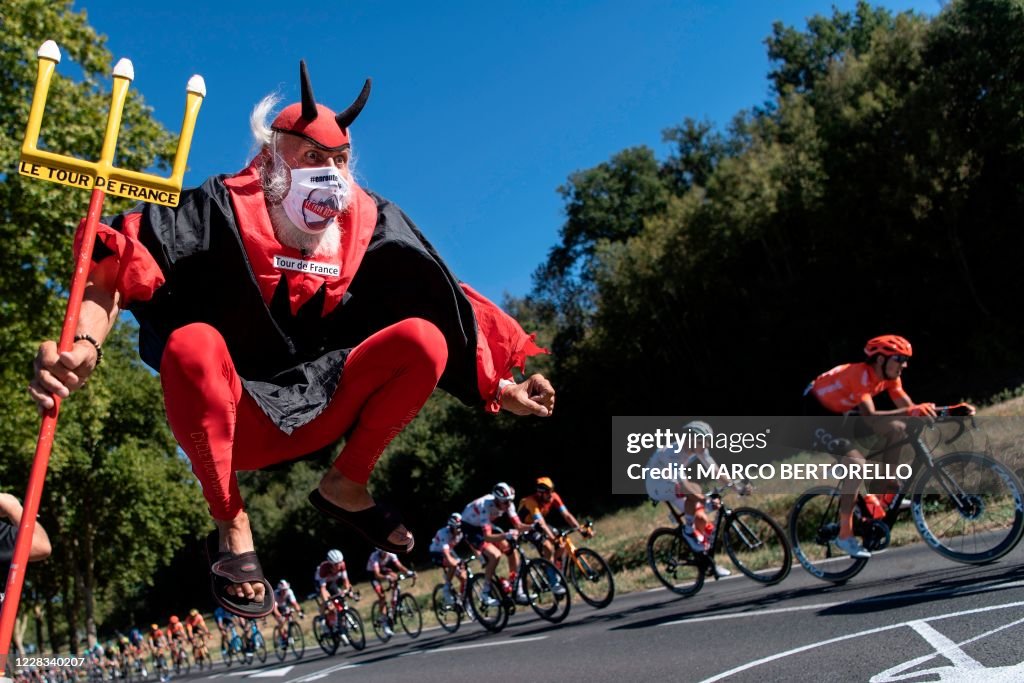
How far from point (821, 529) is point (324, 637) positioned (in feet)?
41.3

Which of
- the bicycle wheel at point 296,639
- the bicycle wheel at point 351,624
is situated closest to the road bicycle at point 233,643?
the bicycle wheel at point 296,639

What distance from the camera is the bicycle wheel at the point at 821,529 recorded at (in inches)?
347

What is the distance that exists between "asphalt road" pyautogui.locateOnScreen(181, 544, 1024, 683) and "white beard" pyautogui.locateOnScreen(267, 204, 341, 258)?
411cm

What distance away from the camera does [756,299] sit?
36719 mm

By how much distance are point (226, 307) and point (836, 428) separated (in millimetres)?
7158

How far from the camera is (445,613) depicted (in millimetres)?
15844

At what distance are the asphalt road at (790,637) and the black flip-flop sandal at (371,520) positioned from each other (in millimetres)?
3574

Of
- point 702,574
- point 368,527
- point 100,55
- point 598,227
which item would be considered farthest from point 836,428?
point 598,227

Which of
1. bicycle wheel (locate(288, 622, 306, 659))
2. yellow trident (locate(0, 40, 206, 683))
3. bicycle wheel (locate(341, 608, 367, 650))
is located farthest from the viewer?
bicycle wheel (locate(288, 622, 306, 659))

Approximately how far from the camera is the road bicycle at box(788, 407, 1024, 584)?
23.8 feet

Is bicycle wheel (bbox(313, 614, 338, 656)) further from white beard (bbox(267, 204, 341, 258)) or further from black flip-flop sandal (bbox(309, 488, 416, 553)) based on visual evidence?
white beard (bbox(267, 204, 341, 258))

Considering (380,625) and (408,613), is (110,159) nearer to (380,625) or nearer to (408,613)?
(408,613)

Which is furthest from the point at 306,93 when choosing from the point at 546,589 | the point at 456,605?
the point at 456,605

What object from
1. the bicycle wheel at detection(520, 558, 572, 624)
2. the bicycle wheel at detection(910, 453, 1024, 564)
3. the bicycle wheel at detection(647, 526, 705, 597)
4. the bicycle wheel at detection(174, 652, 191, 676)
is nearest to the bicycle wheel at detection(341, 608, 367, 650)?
the bicycle wheel at detection(520, 558, 572, 624)
